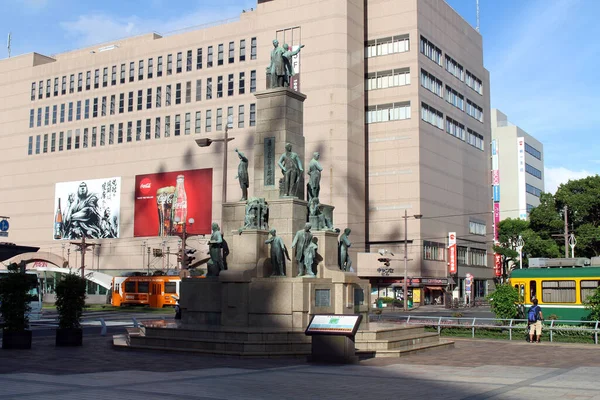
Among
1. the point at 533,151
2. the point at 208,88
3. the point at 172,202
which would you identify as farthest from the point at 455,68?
the point at 533,151

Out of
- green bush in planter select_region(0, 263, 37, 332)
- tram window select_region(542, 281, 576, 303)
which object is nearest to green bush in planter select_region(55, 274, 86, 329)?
green bush in planter select_region(0, 263, 37, 332)

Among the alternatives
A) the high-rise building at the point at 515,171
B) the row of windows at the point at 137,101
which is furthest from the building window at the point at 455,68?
the high-rise building at the point at 515,171

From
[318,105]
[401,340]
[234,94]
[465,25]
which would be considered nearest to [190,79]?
[234,94]

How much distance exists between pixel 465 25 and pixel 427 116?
1969cm

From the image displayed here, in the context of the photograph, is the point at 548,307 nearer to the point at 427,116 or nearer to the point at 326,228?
the point at 326,228

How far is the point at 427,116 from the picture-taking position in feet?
264

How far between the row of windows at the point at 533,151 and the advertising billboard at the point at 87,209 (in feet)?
239

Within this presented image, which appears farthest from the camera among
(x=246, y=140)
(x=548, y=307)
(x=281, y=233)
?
(x=246, y=140)

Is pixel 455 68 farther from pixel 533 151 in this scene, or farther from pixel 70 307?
pixel 70 307

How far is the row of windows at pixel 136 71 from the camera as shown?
8544cm

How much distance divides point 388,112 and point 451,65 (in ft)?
45.4

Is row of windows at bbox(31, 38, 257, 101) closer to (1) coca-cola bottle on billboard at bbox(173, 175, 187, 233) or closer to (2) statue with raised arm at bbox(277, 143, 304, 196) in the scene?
(1) coca-cola bottle on billboard at bbox(173, 175, 187, 233)

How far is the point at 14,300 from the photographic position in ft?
74.1

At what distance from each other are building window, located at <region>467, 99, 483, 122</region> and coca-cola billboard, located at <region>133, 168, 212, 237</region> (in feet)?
114
